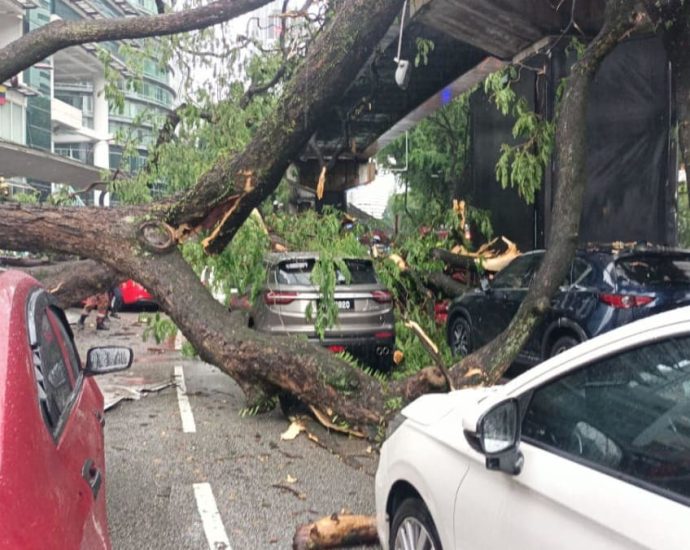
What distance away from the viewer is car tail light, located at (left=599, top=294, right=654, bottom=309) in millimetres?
7004

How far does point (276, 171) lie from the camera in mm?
7180

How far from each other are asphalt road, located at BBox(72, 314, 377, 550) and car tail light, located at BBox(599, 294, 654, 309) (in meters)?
2.83

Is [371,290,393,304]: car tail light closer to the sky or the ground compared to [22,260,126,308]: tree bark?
closer to the ground

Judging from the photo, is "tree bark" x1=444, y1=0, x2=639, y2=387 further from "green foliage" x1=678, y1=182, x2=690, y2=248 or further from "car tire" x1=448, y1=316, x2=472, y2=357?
"green foliage" x1=678, y1=182, x2=690, y2=248

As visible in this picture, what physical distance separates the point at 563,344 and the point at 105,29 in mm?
6020

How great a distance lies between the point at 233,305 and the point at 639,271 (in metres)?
4.67

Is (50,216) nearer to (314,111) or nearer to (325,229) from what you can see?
(314,111)

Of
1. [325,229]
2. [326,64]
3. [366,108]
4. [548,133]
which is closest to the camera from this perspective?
[326,64]

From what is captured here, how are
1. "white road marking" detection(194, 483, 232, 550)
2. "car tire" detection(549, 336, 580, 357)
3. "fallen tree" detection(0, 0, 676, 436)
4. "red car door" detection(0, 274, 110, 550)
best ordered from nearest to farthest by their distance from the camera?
"red car door" detection(0, 274, 110, 550) < "white road marking" detection(194, 483, 232, 550) < "fallen tree" detection(0, 0, 676, 436) < "car tire" detection(549, 336, 580, 357)

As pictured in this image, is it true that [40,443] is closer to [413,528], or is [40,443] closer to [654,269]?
[413,528]

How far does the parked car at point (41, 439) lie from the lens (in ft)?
5.64

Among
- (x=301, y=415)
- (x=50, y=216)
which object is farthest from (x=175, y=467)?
(x=50, y=216)

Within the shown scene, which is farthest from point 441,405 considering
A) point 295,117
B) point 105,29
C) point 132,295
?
point 132,295

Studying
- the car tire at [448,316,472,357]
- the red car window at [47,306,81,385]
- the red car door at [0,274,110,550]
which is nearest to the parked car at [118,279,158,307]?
the car tire at [448,316,472,357]
